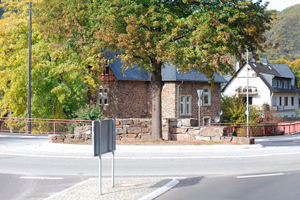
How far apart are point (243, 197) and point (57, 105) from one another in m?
29.3

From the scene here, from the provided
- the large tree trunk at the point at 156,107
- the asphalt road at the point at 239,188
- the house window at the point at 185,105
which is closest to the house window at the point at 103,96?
the house window at the point at 185,105

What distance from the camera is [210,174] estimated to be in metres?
11.0

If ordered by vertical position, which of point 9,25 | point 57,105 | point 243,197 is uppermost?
point 9,25

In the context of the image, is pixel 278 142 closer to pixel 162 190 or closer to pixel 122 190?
pixel 162 190

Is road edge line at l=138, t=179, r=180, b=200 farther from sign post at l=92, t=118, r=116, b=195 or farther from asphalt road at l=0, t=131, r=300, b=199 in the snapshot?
sign post at l=92, t=118, r=116, b=195

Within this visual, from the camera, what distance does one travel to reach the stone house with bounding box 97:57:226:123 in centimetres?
3847

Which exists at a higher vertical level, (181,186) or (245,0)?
(245,0)

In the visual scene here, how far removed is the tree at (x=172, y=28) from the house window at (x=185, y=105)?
2012cm

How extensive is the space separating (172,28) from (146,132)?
5603 millimetres

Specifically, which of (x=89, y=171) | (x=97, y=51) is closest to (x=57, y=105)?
(x=97, y=51)

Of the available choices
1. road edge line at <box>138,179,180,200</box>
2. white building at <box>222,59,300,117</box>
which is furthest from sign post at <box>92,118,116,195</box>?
white building at <box>222,59,300,117</box>

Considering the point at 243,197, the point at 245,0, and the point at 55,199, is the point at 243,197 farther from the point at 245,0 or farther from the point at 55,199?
the point at 245,0

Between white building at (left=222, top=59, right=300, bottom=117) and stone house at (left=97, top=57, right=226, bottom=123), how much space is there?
Result: 2194cm

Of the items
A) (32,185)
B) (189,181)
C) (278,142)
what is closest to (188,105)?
(278,142)
